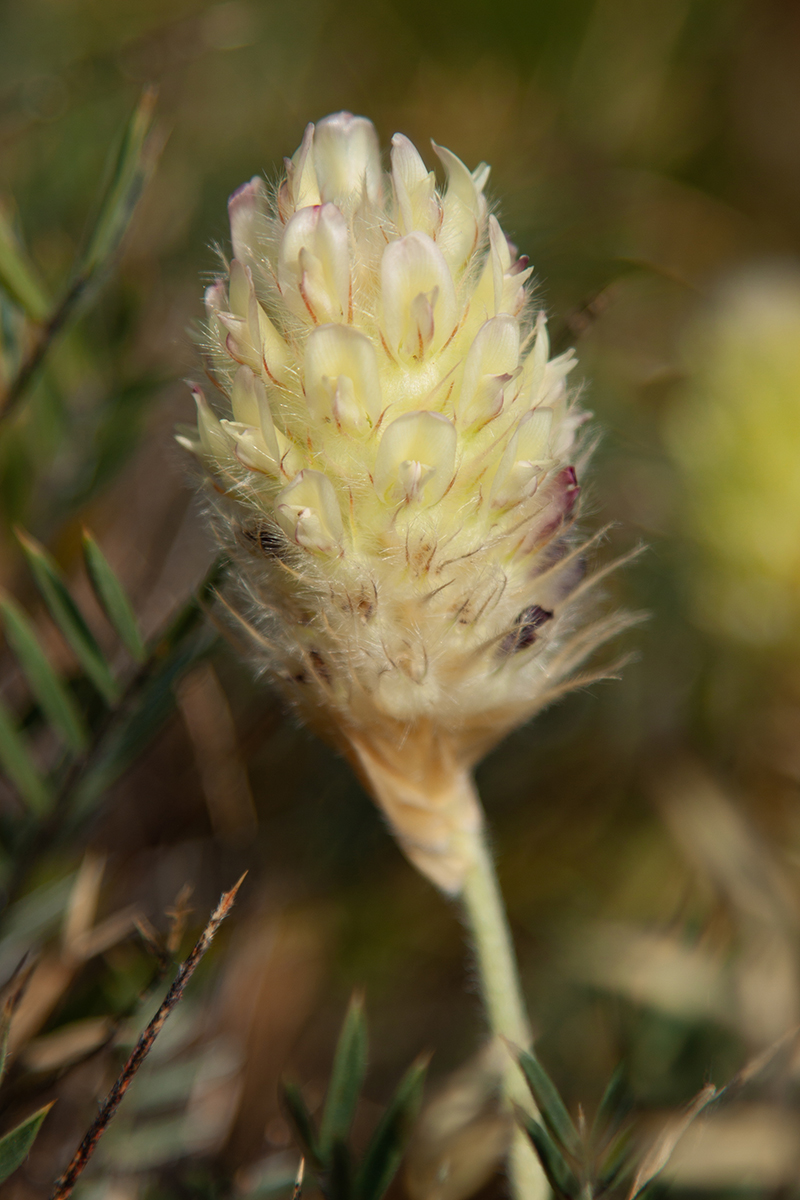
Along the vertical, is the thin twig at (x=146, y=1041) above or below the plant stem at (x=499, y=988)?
above

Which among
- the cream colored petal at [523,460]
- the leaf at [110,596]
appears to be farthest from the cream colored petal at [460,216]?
the leaf at [110,596]

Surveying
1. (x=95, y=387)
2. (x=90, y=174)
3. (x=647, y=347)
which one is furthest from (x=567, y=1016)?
(x=90, y=174)

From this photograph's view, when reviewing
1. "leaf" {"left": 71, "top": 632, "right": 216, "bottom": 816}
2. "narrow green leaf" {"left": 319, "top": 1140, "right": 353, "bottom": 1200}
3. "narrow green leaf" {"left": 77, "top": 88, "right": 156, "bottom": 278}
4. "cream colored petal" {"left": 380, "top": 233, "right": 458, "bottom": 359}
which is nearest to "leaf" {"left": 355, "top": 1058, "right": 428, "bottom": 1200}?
"narrow green leaf" {"left": 319, "top": 1140, "right": 353, "bottom": 1200}

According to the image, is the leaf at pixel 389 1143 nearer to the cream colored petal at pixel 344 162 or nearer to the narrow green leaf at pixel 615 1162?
the narrow green leaf at pixel 615 1162

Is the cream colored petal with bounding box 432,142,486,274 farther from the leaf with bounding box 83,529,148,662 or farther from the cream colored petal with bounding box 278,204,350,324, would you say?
the leaf with bounding box 83,529,148,662

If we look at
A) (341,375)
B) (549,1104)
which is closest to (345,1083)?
(549,1104)

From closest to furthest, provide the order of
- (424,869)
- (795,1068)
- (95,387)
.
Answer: (424,869), (795,1068), (95,387)

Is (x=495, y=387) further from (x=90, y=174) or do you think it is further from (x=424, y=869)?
(x=90, y=174)
